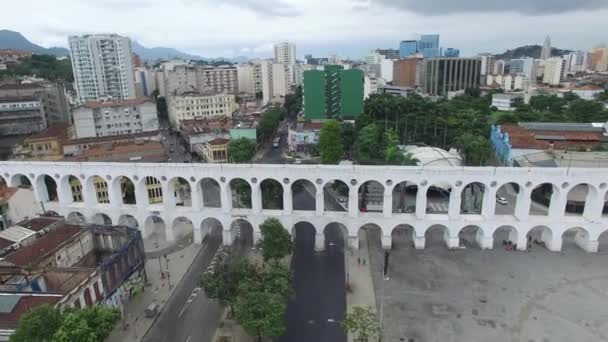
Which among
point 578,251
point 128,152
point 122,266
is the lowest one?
point 578,251

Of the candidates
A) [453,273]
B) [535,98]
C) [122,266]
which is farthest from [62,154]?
[535,98]

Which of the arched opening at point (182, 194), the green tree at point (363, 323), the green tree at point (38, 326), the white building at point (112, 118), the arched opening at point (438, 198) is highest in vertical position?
the white building at point (112, 118)

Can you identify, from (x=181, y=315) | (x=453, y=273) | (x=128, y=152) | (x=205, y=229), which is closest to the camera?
(x=181, y=315)

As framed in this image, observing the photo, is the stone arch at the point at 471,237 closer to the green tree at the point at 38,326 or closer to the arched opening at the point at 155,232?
the arched opening at the point at 155,232

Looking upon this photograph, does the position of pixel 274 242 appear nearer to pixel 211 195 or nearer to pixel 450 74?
pixel 211 195

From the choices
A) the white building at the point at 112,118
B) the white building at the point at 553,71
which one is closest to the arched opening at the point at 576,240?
the white building at the point at 112,118

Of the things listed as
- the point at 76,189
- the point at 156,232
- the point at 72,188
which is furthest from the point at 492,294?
the point at 72,188

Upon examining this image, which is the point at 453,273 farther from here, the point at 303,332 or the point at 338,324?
the point at 303,332

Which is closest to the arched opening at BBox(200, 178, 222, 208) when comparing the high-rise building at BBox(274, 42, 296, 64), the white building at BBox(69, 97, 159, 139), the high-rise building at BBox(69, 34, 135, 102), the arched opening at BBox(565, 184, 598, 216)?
the white building at BBox(69, 97, 159, 139)
